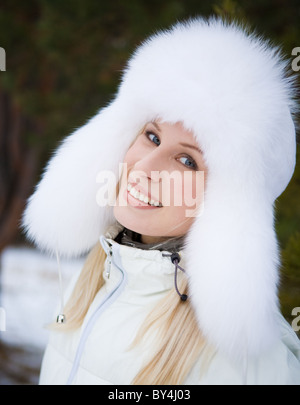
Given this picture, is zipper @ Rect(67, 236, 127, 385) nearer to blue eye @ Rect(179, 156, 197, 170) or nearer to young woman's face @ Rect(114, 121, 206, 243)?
young woman's face @ Rect(114, 121, 206, 243)

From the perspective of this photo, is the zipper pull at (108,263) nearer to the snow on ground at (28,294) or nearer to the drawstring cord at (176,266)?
the drawstring cord at (176,266)

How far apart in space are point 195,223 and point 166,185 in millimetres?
122

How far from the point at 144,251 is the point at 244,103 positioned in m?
0.44

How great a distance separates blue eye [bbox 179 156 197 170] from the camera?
1.06 metres

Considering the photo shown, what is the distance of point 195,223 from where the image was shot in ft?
3.43

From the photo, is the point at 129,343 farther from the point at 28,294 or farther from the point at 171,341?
the point at 28,294

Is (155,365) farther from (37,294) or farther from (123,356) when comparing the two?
(37,294)

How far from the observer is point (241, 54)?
103 cm

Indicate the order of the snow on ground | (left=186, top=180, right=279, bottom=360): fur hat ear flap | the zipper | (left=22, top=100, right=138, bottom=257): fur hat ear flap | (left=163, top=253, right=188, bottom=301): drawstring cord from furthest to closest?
the snow on ground, (left=22, top=100, right=138, bottom=257): fur hat ear flap, the zipper, (left=163, top=253, right=188, bottom=301): drawstring cord, (left=186, top=180, right=279, bottom=360): fur hat ear flap

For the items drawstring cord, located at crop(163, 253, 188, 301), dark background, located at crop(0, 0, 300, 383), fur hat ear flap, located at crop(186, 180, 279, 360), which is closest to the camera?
fur hat ear flap, located at crop(186, 180, 279, 360)

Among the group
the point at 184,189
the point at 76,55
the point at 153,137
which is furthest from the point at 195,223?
the point at 76,55

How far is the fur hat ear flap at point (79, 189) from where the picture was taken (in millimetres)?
1267

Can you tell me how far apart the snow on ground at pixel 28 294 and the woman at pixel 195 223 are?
2.10m

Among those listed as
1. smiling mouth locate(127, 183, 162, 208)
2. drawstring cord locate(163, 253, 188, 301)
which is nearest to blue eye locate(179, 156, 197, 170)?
smiling mouth locate(127, 183, 162, 208)
